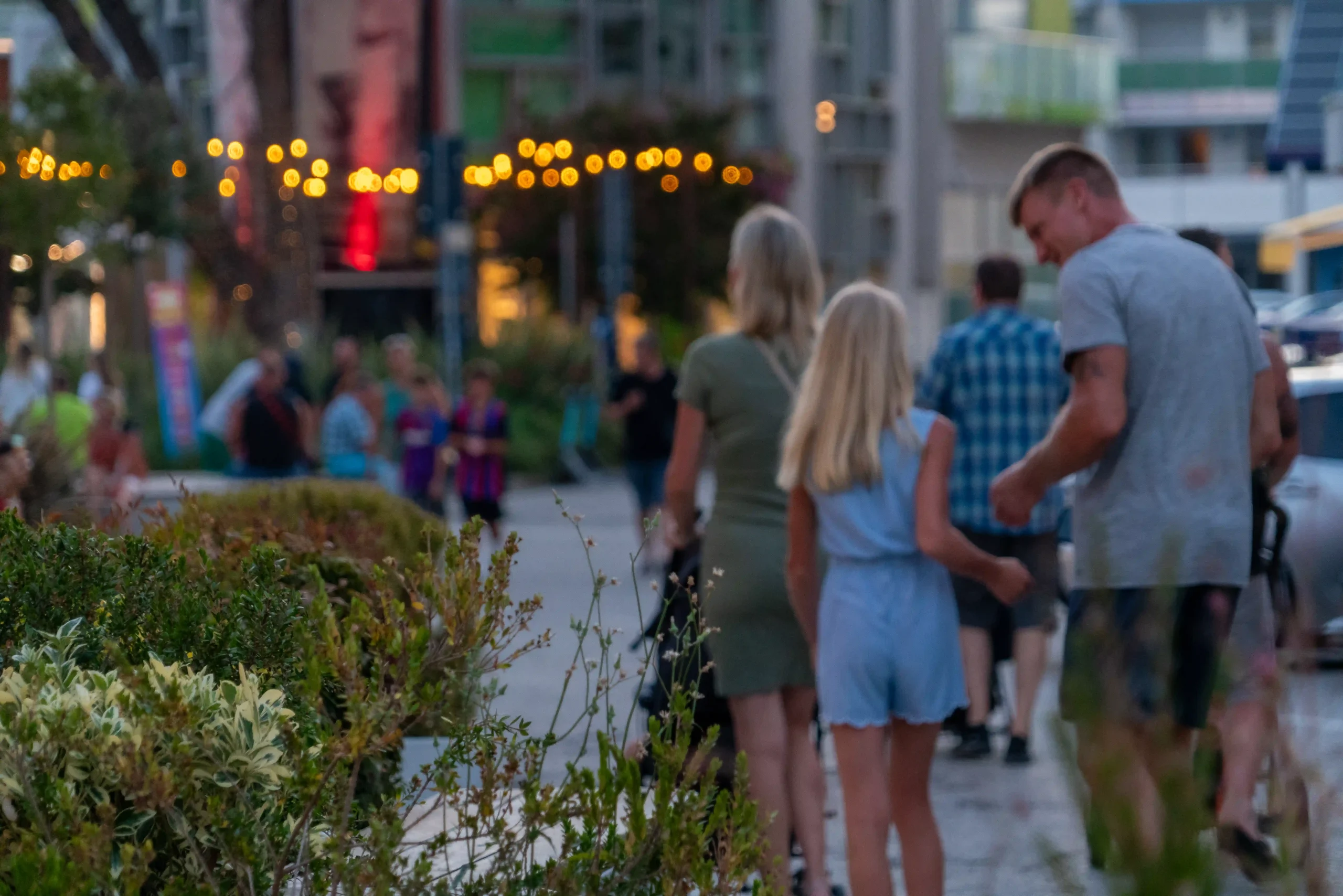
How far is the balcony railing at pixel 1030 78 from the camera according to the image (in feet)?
197

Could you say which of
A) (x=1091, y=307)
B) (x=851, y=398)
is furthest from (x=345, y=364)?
(x=1091, y=307)

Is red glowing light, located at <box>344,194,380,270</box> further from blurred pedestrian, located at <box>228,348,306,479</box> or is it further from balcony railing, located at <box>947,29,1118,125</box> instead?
blurred pedestrian, located at <box>228,348,306,479</box>

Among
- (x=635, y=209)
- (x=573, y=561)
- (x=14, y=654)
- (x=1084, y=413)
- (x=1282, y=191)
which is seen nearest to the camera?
(x=14, y=654)

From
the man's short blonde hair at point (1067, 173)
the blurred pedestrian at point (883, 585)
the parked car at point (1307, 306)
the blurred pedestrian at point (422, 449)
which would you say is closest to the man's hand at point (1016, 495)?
the blurred pedestrian at point (883, 585)

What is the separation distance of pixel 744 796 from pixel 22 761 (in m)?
0.94

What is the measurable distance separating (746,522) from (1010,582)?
87 cm

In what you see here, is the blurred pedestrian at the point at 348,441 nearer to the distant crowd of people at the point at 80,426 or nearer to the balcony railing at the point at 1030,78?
the distant crowd of people at the point at 80,426

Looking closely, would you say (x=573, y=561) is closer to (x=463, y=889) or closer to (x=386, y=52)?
(x=463, y=889)

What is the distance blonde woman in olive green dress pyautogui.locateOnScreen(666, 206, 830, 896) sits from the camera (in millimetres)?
5754

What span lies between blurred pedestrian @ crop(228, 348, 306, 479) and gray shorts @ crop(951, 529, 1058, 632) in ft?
28.6

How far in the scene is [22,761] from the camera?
2.90 m

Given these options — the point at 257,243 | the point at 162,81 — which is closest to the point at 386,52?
the point at 162,81

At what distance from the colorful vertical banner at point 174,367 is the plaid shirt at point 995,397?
16.2 metres

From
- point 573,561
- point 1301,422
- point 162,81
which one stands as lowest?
point 573,561
